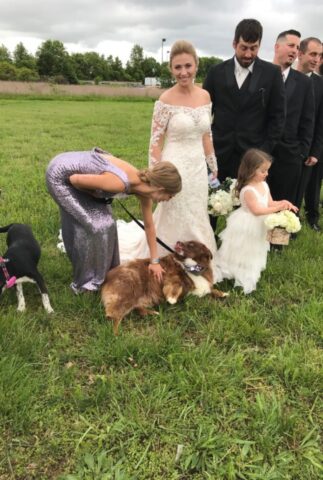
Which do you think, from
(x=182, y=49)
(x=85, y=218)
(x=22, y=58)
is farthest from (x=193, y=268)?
(x=22, y=58)

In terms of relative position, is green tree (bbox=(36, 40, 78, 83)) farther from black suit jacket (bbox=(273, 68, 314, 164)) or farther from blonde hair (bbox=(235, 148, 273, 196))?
blonde hair (bbox=(235, 148, 273, 196))

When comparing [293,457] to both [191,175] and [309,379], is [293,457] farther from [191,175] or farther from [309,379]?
[191,175]

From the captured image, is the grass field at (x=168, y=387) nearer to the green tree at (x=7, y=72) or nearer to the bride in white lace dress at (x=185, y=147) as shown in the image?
the bride in white lace dress at (x=185, y=147)

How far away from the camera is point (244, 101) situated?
4797 mm

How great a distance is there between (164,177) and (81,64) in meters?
114

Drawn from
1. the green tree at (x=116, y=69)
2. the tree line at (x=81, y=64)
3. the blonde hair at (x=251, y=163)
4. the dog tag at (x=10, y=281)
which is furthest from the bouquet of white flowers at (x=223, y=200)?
the green tree at (x=116, y=69)

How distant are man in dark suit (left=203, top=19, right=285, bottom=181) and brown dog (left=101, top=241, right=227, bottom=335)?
5.16 ft

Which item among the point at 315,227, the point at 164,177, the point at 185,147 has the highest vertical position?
the point at 185,147

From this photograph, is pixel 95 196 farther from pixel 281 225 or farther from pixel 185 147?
pixel 281 225

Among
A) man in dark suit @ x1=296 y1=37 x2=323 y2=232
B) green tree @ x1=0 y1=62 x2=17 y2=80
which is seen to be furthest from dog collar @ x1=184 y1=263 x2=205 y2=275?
green tree @ x1=0 y1=62 x2=17 y2=80

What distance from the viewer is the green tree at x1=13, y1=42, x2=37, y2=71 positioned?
91.2 metres

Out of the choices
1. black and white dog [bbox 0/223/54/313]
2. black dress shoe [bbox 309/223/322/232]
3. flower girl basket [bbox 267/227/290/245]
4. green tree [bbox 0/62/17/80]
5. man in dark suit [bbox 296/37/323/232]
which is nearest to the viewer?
black and white dog [bbox 0/223/54/313]

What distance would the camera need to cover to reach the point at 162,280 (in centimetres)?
416

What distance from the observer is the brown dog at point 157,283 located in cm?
389
